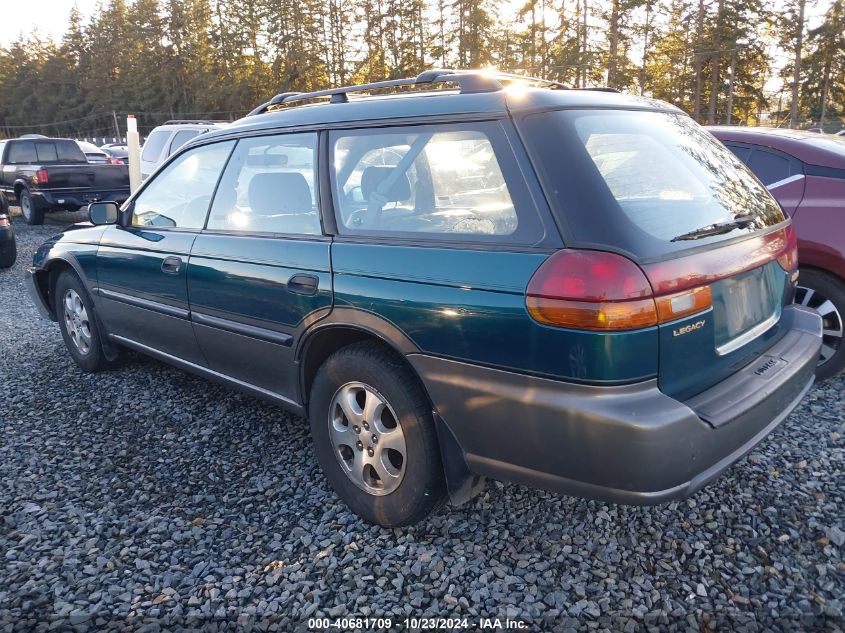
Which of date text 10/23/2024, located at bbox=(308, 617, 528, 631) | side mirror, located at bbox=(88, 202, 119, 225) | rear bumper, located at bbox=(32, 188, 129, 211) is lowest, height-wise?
date text 10/23/2024, located at bbox=(308, 617, 528, 631)

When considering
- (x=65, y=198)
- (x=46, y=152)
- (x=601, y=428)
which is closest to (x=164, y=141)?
(x=65, y=198)

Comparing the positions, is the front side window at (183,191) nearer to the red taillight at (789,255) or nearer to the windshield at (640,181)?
the windshield at (640,181)

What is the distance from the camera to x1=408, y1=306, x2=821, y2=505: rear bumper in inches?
82.3

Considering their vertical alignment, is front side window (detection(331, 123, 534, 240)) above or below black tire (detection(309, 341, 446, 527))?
above

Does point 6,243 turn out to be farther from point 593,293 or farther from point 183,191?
point 593,293

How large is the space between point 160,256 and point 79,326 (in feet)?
5.35

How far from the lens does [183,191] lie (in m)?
3.97

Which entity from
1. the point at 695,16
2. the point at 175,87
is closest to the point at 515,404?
the point at 695,16

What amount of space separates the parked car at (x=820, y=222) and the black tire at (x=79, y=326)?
16.1 ft

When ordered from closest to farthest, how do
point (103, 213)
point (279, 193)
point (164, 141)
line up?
point (279, 193) < point (103, 213) < point (164, 141)

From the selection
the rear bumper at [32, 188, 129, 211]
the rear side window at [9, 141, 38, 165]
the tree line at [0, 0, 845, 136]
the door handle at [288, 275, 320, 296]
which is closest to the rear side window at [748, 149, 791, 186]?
the door handle at [288, 275, 320, 296]

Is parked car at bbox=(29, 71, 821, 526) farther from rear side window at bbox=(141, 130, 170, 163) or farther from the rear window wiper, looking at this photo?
rear side window at bbox=(141, 130, 170, 163)

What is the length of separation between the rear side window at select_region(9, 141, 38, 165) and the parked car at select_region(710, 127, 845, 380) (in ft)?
51.1

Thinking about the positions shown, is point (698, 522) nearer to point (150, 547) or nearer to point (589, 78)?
point (150, 547)
